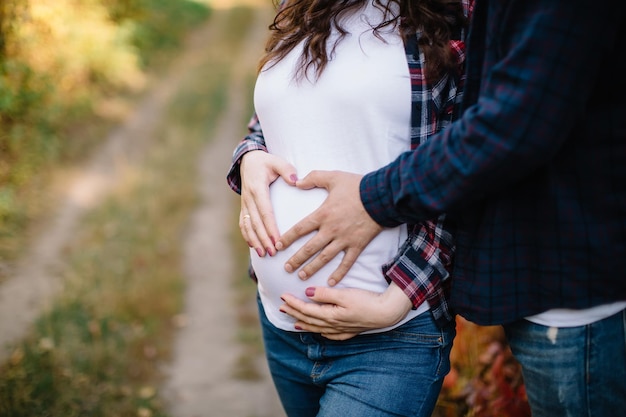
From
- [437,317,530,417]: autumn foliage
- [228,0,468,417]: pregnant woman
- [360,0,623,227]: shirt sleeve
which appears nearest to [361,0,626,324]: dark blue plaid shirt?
[360,0,623,227]: shirt sleeve

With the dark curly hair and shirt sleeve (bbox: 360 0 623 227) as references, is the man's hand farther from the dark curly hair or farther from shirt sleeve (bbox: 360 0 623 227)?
the dark curly hair

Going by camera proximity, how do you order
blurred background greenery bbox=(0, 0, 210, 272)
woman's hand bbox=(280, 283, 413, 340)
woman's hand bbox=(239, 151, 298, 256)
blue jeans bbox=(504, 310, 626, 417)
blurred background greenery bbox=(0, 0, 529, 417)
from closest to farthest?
blue jeans bbox=(504, 310, 626, 417)
woman's hand bbox=(280, 283, 413, 340)
woman's hand bbox=(239, 151, 298, 256)
blurred background greenery bbox=(0, 0, 529, 417)
blurred background greenery bbox=(0, 0, 210, 272)

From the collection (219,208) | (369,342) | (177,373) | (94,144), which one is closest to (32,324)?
(177,373)

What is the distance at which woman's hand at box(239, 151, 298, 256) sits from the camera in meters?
1.55

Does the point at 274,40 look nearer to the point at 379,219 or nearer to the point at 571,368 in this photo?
the point at 379,219

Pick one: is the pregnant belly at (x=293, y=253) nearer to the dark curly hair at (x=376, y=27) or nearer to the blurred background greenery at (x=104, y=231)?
the dark curly hair at (x=376, y=27)

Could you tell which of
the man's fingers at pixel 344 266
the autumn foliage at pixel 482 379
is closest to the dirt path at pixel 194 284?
the autumn foliage at pixel 482 379

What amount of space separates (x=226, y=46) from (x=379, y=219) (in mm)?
14081

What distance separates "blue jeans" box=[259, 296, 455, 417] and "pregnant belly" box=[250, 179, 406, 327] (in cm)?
15

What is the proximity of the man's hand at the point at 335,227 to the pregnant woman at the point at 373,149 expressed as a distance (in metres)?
0.04

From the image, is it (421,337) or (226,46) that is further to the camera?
(226,46)

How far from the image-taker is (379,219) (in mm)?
1377

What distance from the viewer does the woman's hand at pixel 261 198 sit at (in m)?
1.55

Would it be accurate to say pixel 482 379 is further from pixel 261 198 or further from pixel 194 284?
pixel 194 284
